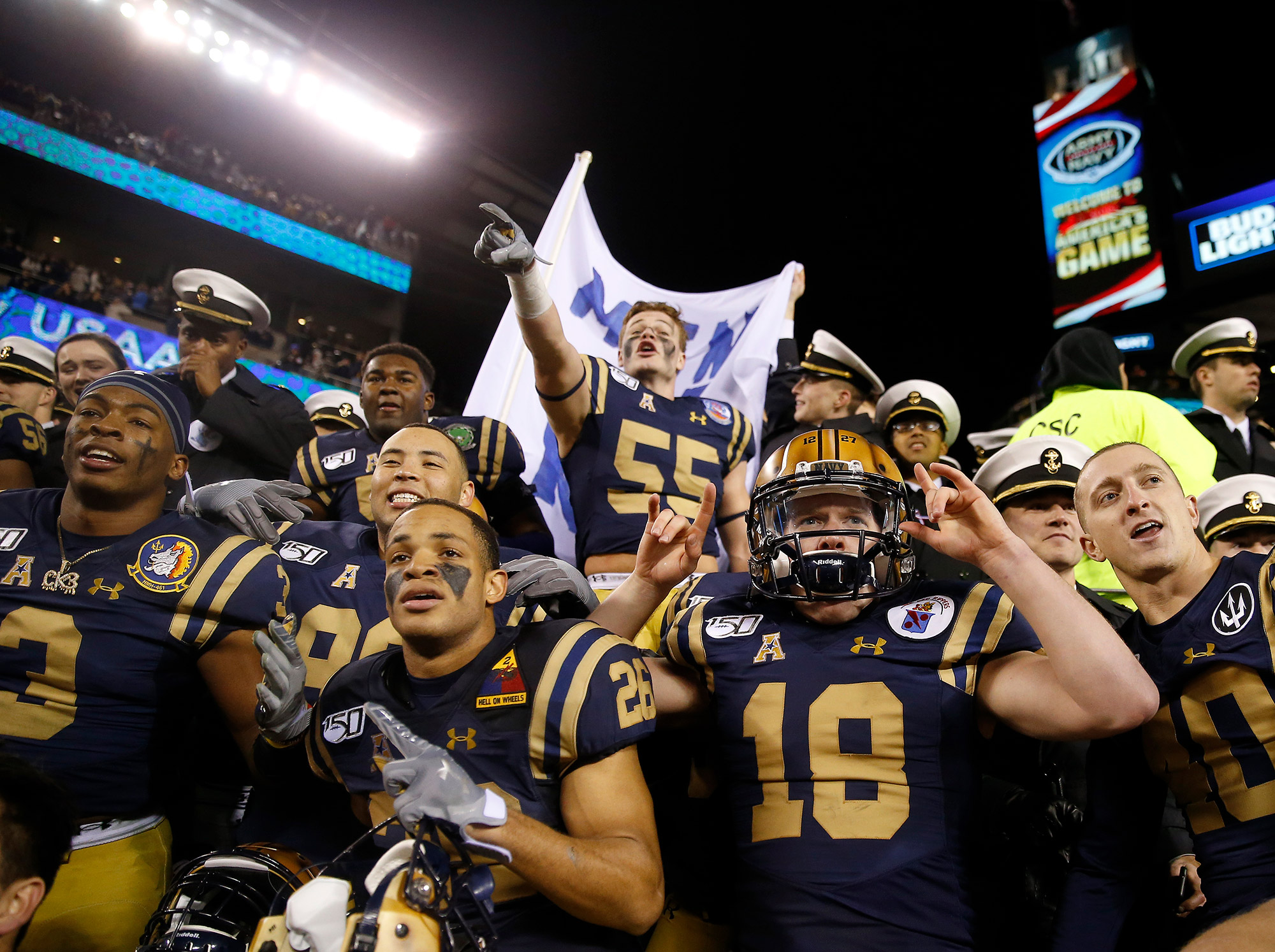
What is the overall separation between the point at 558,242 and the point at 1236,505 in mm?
4388

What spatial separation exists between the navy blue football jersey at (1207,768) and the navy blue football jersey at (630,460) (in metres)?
1.96

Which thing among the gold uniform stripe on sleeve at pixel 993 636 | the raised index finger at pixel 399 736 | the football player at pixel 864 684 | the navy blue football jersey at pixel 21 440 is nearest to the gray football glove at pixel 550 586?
the football player at pixel 864 684

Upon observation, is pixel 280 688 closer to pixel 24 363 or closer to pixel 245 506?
pixel 245 506

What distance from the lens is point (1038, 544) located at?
3604mm

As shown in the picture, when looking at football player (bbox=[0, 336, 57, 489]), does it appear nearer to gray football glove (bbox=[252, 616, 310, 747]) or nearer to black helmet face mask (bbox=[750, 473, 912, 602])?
gray football glove (bbox=[252, 616, 310, 747])

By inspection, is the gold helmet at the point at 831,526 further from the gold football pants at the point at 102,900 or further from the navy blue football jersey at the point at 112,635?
the gold football pants at the point at 102,900

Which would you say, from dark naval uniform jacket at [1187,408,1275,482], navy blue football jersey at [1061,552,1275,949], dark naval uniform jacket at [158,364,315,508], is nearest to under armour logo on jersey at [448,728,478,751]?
navy blue football jersey at [1061,552,1275,949]

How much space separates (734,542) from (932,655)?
2.05 meters

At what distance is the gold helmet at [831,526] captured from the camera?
8.47ft

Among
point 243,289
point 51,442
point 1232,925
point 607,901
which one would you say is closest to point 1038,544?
point 1232,925

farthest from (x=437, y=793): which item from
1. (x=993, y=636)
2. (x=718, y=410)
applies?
(x=718, y=410)

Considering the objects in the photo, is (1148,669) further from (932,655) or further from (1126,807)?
(932,655)

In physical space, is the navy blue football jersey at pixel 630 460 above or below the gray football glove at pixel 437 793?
above

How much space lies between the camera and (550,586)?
2.88m
